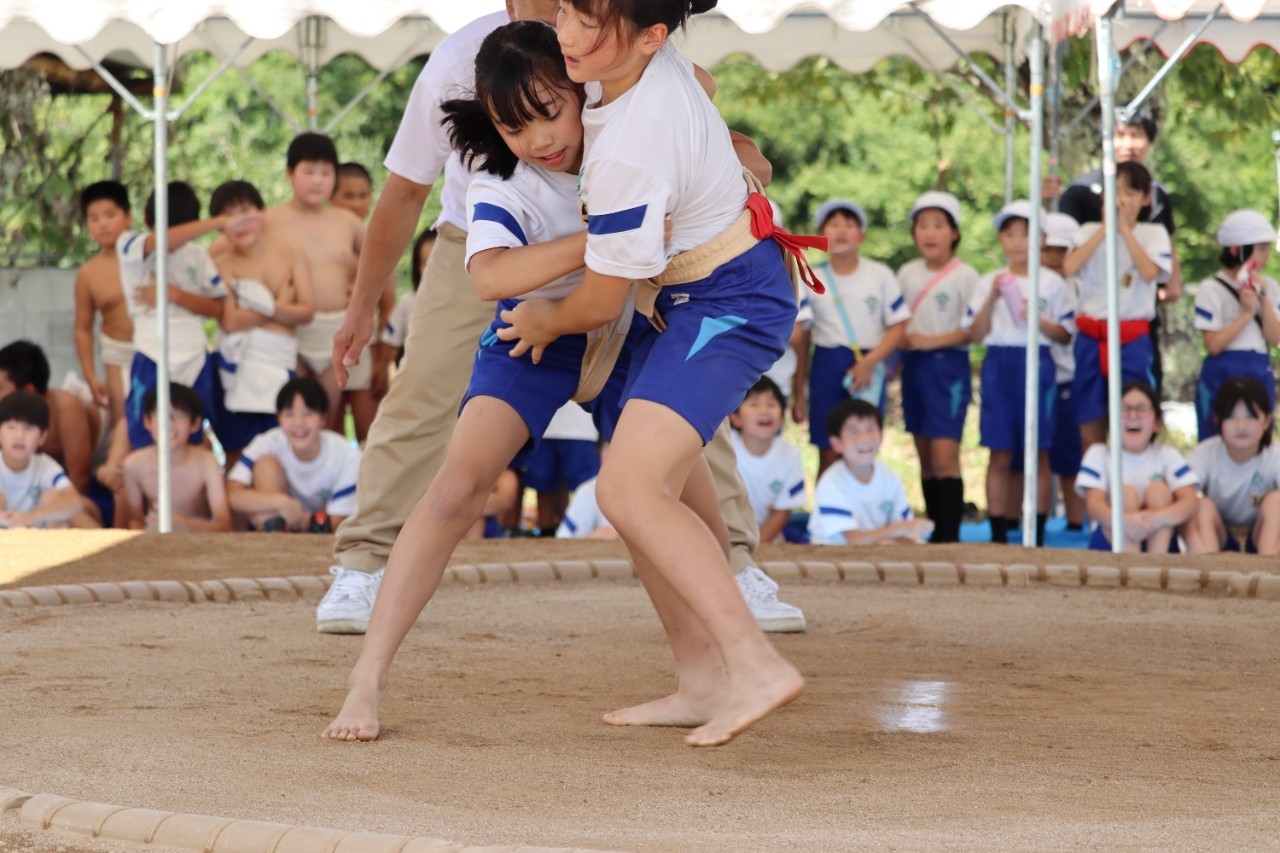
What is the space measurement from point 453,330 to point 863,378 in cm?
277

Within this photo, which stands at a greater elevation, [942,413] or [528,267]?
[528,267]

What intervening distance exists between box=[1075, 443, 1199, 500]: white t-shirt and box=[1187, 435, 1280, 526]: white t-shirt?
80mm

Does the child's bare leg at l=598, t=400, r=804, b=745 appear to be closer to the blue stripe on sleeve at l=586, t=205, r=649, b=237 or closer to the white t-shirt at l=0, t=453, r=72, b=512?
the blue stripe on sleeve at l=586, t=205, r=649, b=237

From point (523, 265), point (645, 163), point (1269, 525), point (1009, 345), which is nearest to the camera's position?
point (645, 163)

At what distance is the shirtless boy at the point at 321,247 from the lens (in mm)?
5434

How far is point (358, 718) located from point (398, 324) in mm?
3686

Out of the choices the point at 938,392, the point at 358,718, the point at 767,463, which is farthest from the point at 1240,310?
the point at 358,718

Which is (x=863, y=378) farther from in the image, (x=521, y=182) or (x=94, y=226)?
(x=521, y=182)

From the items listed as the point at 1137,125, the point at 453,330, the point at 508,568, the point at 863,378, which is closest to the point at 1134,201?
the point at 1137,125

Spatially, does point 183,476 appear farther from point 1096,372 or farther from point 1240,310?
point 1240,310

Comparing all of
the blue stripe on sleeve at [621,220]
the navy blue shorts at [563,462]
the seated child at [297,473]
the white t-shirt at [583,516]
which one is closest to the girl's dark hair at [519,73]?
the blue stripe on sleeve at [621,220]

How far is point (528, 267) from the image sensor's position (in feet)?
6.66

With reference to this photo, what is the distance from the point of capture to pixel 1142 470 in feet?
16.0

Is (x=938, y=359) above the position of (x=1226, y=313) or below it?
below
